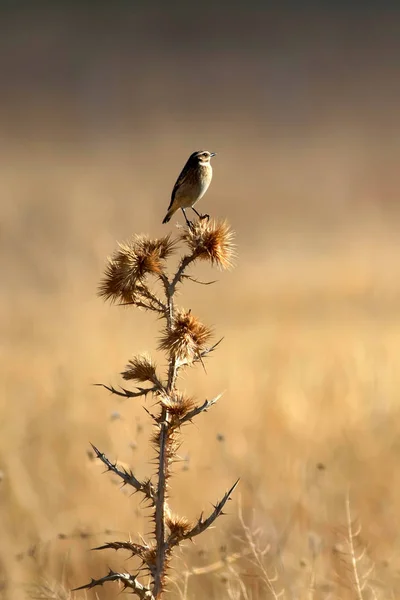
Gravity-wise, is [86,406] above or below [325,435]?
above

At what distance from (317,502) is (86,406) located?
6.25 ft

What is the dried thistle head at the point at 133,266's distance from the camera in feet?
6.07

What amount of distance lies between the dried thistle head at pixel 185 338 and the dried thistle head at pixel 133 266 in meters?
0.11

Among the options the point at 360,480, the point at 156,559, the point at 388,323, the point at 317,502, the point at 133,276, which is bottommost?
the point at 156,559

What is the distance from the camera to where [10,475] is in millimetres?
4570

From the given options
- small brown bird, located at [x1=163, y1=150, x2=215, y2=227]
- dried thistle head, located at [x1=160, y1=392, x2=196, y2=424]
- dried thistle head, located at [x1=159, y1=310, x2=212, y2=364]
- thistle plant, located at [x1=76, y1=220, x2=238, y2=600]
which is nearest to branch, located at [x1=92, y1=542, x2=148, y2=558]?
thistle plant, located at [x1=76, y1=220, x2=238, y2=600]

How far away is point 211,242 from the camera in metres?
1.92

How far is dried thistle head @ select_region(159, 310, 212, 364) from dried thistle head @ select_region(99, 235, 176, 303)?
4.3 inches

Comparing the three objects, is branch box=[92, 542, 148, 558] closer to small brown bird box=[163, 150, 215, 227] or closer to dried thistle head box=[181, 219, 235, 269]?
dried thistle head box=[181, 219, 235, 269]

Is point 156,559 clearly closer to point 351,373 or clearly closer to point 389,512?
point 389,512

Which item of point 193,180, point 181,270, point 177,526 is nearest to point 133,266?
point 181,270

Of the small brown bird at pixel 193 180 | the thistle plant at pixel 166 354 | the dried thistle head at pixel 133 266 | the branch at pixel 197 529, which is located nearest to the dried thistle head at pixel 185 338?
the thistle plant at pixel 166 354

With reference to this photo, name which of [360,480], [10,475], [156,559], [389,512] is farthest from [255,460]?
[156,559]

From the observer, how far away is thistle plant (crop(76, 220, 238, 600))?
1.81m
